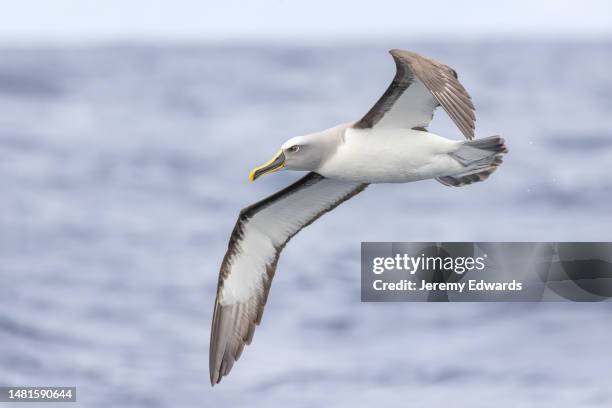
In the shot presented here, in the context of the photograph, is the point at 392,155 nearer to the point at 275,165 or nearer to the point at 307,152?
the point at 307,152

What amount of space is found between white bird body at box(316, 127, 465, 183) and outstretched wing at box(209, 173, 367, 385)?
1.33 m

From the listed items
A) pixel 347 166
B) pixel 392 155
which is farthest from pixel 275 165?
pixel 392 155

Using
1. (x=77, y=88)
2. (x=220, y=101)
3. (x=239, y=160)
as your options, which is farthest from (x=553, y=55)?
(x=239, y=160)

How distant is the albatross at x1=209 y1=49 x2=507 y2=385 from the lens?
10.2 m

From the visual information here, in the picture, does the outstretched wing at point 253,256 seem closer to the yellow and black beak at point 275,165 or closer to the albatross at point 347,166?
the albatross at point 347,166

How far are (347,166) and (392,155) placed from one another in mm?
439

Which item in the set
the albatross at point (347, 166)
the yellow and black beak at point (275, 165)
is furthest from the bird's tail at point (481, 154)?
the yellow and black beak at point (275, 165)

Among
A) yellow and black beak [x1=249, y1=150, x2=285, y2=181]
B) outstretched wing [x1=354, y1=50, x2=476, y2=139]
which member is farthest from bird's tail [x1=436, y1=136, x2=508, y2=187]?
yellow and black beak [x1=249, y1=150, x2=285, y2=181]

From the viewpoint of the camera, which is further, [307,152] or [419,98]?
[307,152]

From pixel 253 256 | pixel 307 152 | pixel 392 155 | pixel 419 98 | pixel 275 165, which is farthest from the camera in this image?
pixel 253 256

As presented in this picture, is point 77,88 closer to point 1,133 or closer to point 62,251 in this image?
point 1,133

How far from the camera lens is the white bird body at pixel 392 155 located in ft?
34.9

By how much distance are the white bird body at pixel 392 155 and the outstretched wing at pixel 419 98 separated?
0.12 metres

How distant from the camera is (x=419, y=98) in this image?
10547mm
